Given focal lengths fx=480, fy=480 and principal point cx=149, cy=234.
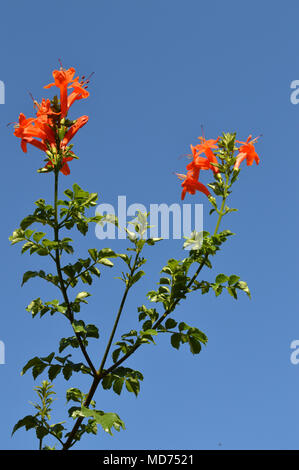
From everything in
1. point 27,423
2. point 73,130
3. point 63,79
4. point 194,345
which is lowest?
point 27,423

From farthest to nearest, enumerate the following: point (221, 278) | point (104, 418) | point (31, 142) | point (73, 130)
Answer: point (31, 142) < point (73, 130) < point (221, 278) < point (104, 418)

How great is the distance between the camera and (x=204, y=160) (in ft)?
11.0

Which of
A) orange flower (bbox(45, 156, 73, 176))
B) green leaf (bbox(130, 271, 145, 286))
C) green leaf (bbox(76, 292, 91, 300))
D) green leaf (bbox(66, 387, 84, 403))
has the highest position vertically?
orange flower (bbox(45, 156, 73, 176))

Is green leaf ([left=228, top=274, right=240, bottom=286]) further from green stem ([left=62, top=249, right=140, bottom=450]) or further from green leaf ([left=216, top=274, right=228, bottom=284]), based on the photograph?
green stem ([left=62, top=249, right=140, bottom=450])

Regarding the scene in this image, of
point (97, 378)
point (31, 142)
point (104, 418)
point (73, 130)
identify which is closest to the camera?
point (104, 418)

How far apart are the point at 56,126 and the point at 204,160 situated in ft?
3.42

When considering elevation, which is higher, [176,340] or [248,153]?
[248,153]

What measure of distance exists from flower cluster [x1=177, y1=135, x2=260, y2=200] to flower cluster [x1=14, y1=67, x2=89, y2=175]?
0.82 meters

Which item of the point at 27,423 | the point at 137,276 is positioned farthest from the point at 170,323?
the point at 27,423

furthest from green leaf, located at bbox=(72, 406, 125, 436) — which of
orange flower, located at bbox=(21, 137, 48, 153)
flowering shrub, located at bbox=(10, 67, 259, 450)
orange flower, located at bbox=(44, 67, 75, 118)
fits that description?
orange flower, located at bbox=(44, 67, 75, 118)

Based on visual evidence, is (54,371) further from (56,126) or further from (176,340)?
(56,126)

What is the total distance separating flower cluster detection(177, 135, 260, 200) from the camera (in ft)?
10.8

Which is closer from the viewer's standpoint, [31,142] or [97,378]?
[97,378]
